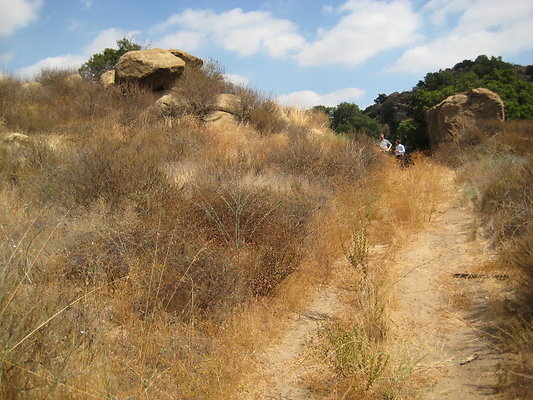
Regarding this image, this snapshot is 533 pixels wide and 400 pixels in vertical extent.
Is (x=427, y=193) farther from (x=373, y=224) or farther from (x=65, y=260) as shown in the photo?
(x=65, y=260)

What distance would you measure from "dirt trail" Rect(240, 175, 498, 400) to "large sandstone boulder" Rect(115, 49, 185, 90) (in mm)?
11881

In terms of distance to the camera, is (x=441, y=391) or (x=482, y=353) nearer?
(x=441, y=391)

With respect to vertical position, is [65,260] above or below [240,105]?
below

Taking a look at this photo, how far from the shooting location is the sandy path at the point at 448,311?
11.7 ft

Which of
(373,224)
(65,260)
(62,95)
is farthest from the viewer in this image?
(62,95)

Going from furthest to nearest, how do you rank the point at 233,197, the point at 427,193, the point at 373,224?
the point at 427,193, the point at 373,224, the point at 233,197

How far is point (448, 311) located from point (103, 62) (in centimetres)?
2136

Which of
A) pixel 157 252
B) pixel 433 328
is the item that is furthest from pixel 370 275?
pixel 157 252

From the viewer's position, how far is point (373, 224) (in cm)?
830

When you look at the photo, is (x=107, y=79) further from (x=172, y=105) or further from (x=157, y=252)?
(x=157, y=252)

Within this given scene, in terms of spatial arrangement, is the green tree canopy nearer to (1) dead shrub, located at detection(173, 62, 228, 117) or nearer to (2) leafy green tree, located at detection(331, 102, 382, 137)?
(2) leafy green tree, located at detection(331, 102, 382, 137)

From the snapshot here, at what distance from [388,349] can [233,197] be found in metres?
2.90

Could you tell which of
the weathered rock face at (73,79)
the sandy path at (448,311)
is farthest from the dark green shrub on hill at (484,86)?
the weathered rock face at (73,79)

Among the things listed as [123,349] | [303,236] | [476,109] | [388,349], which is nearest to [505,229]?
[303,236]
